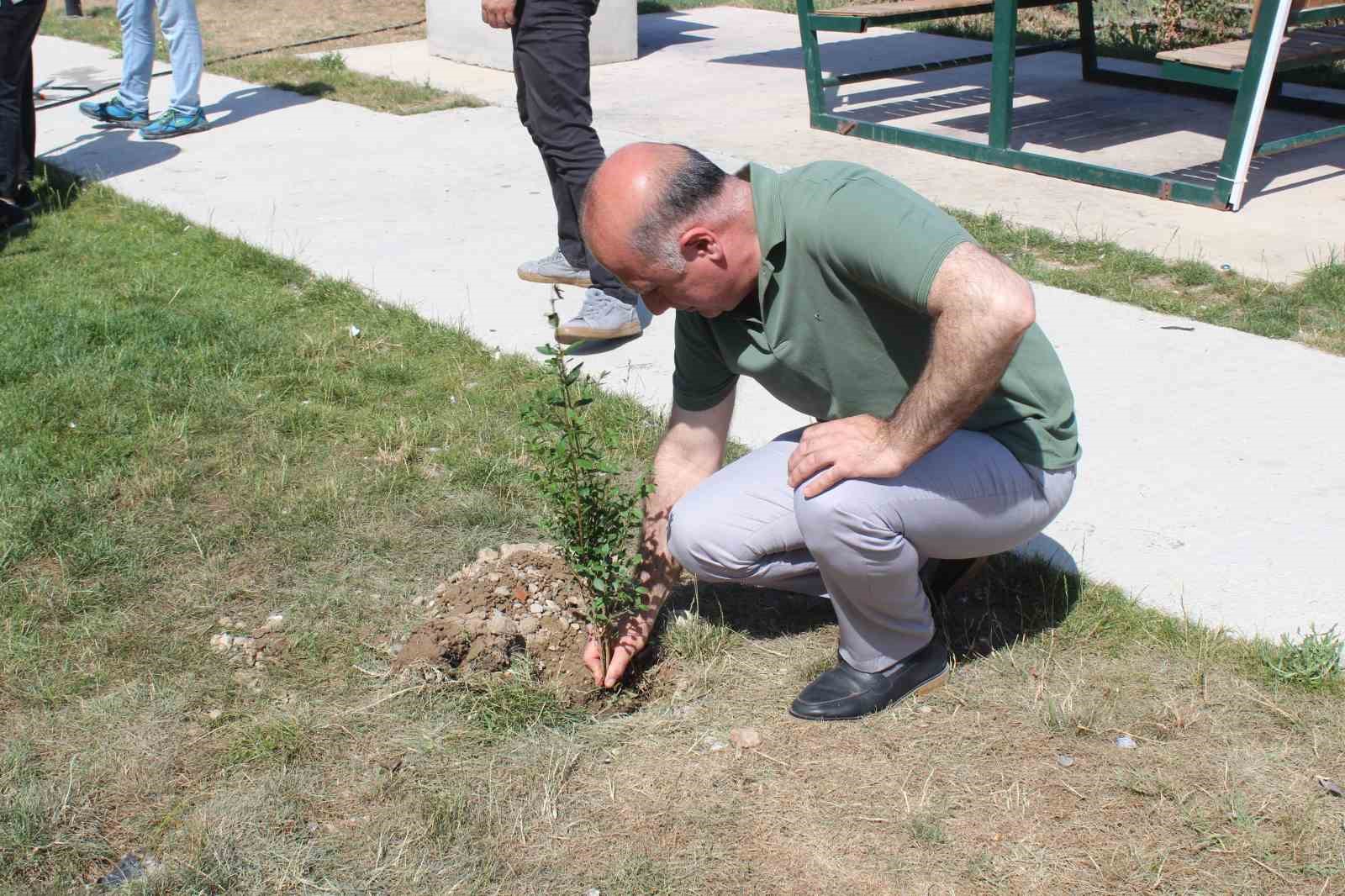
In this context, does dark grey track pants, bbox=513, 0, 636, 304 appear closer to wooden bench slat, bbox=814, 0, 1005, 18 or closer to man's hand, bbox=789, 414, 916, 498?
man's hand, bbox=789, 414, 916, 498

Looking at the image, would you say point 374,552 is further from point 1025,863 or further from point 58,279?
point 58,279

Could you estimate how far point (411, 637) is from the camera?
2.92 meters

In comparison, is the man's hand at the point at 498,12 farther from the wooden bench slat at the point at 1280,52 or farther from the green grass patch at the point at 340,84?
the green grass patch at the point at 340,84

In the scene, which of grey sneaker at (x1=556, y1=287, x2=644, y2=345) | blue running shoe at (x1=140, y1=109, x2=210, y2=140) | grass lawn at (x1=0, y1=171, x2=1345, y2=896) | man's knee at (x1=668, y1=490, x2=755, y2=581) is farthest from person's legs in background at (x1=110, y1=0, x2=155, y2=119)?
man's knee at (x1=668, y1=490, x2=755, y2=581)

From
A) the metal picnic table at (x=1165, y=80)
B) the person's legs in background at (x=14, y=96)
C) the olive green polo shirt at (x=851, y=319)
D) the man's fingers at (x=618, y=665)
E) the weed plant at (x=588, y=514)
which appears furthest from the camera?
the person's legs in background at (x=14, y=96)

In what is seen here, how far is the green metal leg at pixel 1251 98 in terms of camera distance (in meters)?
5.59

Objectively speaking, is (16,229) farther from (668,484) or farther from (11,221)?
(668,484)

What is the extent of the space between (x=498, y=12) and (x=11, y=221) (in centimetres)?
289

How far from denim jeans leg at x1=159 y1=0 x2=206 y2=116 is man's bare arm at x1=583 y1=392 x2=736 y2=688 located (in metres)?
5.99

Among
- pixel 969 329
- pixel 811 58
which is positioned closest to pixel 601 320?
pixel 969 329

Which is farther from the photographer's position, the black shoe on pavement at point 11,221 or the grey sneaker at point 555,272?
the black shoe on pavement at point 11,221

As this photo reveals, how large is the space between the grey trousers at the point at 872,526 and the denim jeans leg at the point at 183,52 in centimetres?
614

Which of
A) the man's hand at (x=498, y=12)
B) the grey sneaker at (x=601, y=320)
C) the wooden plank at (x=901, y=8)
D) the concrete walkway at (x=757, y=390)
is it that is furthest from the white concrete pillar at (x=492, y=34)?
the grey sneaker at (x=601, y=320)

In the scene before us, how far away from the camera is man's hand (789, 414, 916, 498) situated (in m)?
2.41
